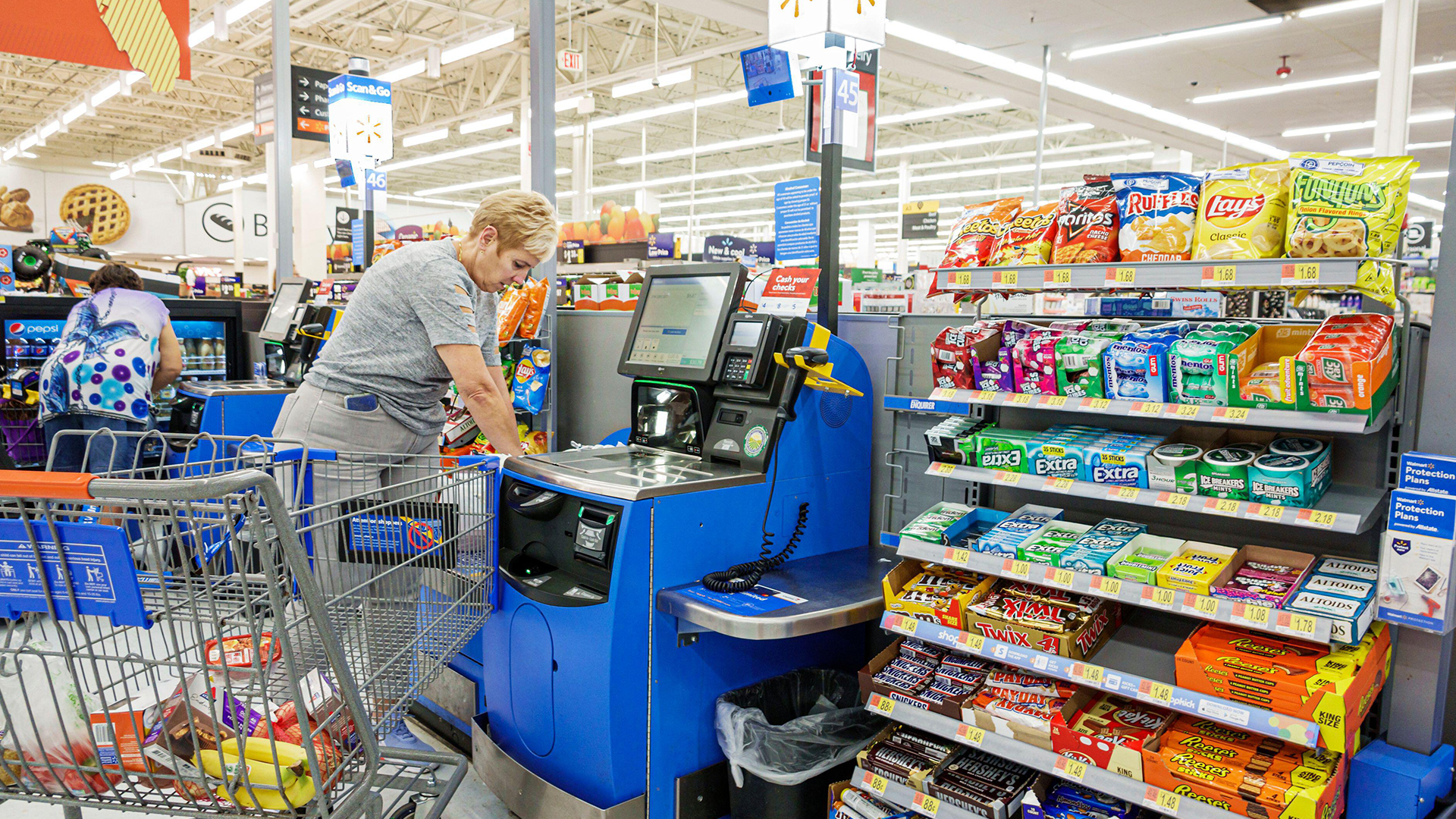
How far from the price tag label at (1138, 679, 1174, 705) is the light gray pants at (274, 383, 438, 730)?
1609 millimetres

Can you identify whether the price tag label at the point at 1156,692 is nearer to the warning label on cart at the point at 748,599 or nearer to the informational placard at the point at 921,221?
the warning label on cart at the point at 748,599

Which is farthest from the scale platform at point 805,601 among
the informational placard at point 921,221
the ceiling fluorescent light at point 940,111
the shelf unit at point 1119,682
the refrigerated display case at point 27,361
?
A: the informational placard at point 921,221

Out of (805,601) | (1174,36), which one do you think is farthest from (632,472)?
(1174,36)

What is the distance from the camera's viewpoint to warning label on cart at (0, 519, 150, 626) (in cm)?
138

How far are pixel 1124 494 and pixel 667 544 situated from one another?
1094mm

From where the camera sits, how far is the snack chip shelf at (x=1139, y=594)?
5.64ft

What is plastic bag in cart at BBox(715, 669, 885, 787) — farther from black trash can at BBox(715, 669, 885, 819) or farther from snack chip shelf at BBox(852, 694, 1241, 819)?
snack chip shelf at BBox(852, 694, 1241, 819)

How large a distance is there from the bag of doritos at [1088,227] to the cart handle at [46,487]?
2029mm

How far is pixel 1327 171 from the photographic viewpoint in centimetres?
181

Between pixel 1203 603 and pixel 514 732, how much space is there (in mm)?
1816

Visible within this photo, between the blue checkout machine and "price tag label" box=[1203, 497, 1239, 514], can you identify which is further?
the blue checkout machine

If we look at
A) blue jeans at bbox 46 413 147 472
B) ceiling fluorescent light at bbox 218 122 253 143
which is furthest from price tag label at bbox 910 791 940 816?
ceiling fluorescent light at bbox 218 122 253 143

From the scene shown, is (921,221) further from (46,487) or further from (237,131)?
(46,487)

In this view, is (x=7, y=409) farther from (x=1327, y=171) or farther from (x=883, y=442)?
(x=1327, y=171)
